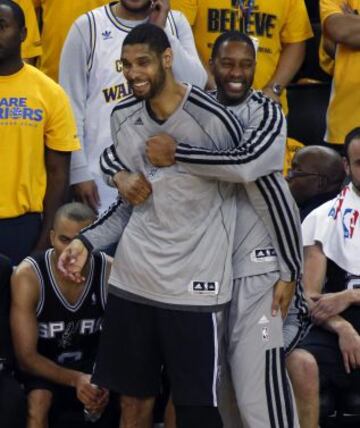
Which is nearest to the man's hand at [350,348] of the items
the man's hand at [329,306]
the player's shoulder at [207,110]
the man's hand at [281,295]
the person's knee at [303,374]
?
the man's hand at [329,306]

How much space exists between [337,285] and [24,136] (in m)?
1.82

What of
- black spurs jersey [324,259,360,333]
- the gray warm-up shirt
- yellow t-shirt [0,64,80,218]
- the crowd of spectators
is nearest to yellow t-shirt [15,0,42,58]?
the crowd of spectators

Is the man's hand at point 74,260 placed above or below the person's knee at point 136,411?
above

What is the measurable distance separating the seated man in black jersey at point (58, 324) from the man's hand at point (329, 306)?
1.09m

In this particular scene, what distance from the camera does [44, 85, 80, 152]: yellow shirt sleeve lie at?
6.75 m

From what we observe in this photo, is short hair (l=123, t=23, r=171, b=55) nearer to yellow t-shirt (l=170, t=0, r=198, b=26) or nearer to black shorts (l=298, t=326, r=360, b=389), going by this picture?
black shorts (l=298, t=326, r=360, b=389)

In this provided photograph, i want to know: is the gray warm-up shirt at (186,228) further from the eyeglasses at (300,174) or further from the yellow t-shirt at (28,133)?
the eyeglasses at (300,174)

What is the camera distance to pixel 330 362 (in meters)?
6.43

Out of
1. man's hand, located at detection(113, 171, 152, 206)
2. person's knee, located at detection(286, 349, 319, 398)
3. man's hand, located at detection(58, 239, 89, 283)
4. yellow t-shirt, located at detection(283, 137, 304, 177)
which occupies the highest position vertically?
man's hand, located at detection(113, 171, 152, 206)

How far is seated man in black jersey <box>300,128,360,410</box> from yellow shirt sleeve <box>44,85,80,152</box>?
1.34m

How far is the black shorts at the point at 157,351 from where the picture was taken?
5.31m

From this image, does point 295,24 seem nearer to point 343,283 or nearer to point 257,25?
point 257,25

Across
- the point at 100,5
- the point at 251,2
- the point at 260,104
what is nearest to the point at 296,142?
the point at 251,2

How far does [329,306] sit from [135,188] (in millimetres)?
1588
